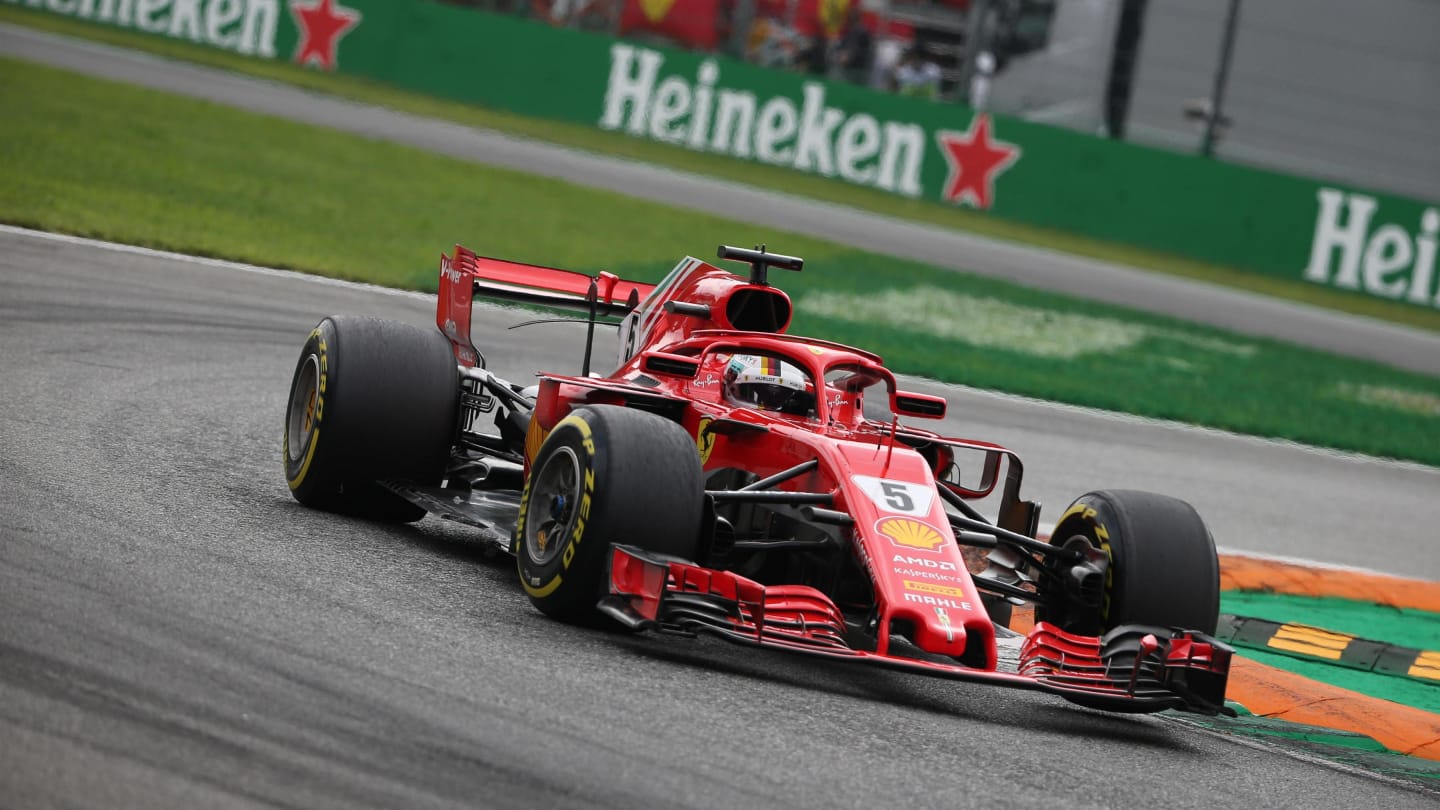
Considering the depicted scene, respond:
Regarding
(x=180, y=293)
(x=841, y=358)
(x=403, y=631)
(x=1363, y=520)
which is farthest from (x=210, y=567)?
(x=1363, y=520)

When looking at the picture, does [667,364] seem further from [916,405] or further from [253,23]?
[253,23]

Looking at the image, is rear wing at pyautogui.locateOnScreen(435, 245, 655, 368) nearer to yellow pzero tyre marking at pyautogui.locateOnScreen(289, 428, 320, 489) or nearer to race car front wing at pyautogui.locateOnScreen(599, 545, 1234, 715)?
yellow pzero tyre marking at pyautogui.locateOnScreen(289, 428, 320, 489)

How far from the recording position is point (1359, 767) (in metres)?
7.14

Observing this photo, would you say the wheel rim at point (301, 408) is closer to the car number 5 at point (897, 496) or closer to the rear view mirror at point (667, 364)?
the rear view mirror at point (667, 364)

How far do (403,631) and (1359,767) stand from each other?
3562 mm

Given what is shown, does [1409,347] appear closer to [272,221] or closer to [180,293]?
[272,221]

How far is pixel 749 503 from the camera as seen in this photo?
7664 mm

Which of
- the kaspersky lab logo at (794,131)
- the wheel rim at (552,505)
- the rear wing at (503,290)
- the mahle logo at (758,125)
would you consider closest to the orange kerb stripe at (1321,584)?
the rear wing at (503,290)

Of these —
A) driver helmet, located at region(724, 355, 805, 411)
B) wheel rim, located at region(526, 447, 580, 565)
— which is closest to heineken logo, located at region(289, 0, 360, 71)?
driver helmet, located at region(724, 355, 805, 411)

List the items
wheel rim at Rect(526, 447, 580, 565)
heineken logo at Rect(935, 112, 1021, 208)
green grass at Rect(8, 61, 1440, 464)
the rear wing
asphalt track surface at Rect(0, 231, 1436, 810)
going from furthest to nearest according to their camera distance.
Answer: heineken logo at Rect(935, 112, 1021, 208), green grass at Rect(8, 61, 1440, 464), the rear wing, wheel rim at Rect(526, 447, 580, 565), asphalt track surface at Rect(0, 231, 1436, 810)

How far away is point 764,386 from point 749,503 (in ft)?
2.06

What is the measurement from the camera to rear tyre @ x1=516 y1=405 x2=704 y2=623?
6.83 m

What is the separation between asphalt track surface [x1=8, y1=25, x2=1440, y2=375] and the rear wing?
1484 cm

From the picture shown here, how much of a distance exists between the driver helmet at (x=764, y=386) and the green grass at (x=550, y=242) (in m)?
5.98
